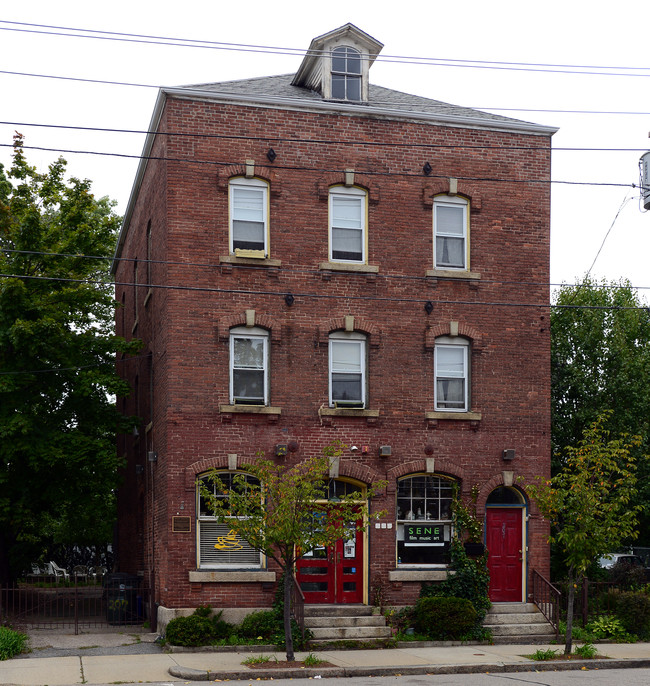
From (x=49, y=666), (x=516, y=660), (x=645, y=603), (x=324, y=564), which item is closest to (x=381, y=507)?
(x=324, y=564)

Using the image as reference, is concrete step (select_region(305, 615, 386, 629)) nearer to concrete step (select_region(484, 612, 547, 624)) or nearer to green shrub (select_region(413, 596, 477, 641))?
green shrub (select_region(413, 596, 477, 641))

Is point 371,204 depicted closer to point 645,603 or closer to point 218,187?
point 218,187

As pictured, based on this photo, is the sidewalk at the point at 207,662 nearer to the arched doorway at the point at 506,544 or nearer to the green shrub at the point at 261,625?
the green shrub at the point at 261,625

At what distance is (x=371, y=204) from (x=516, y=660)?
397 inches

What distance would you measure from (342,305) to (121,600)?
8211 mm

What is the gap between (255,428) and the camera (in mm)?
20797

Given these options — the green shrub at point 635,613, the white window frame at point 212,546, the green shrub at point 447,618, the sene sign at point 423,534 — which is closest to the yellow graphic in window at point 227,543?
the white window frame at point 212,546

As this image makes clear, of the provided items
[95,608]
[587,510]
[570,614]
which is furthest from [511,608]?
[95,608]

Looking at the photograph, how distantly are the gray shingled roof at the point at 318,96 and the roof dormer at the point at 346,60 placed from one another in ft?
1.35

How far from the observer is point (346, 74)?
74.9ft

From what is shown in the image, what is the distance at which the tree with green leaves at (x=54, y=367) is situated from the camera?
74.3 feet

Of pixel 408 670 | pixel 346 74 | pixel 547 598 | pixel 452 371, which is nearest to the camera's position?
pixel 408 670

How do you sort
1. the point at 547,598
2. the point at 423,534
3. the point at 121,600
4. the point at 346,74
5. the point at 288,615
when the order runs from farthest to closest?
1. the point at 346,74
2. the point at 121,600
3. the point at 423,534
4. the point at 547,598
5. the point at 288,615

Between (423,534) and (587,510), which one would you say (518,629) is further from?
(587,510)
